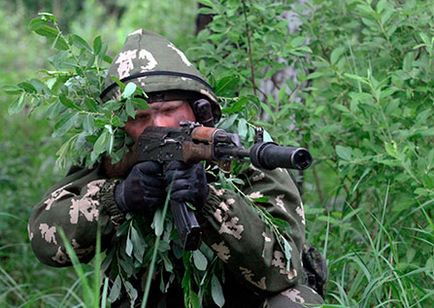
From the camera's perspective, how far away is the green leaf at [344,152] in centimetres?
394

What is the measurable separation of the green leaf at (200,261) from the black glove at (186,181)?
267 millimetres

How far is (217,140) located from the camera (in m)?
2.85

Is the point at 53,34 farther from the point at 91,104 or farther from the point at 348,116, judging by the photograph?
the point at 348,116

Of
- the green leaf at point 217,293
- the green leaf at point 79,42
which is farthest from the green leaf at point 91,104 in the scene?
the green leaf at point 217,293

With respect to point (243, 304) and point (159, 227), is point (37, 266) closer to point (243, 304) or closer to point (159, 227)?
point (243, 304)

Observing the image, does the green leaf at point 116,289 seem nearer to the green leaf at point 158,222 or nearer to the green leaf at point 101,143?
the green leaf at point 158,222

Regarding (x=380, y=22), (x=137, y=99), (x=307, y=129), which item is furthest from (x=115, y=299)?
A: (x=380, y=22)

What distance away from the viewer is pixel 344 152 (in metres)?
3.96

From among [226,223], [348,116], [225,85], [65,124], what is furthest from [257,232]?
[348,116]

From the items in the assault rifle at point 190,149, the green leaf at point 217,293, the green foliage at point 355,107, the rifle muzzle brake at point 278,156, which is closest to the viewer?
the rifle muzzle brake at point 278,156

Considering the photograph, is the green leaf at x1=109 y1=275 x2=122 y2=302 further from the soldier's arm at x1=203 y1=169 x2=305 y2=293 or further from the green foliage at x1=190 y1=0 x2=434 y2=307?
the green foliage at x1=190 y1=0 x2=434 y2=307

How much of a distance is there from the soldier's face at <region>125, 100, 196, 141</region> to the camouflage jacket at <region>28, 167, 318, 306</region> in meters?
0.19

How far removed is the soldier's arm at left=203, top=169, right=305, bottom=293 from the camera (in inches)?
123

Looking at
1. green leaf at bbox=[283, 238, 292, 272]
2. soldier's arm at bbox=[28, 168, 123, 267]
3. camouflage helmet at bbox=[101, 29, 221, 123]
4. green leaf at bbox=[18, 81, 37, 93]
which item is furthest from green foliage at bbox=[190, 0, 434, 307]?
green leaf at bbox=[18, 81, 37, 93]
